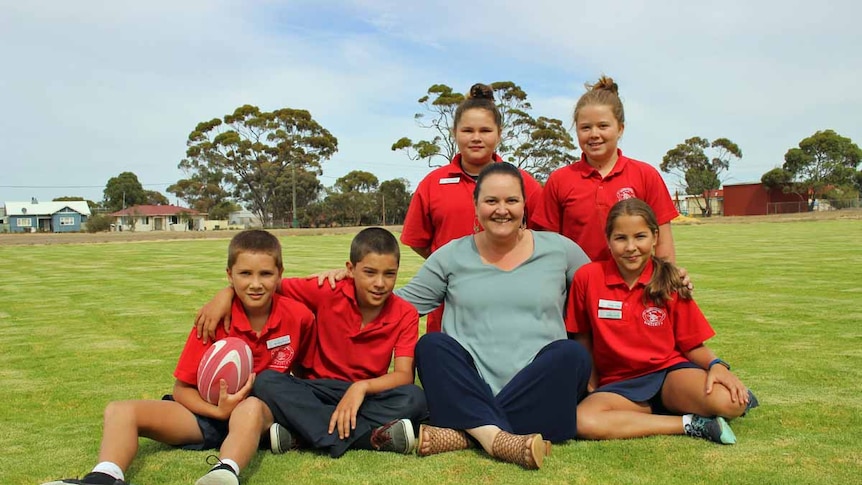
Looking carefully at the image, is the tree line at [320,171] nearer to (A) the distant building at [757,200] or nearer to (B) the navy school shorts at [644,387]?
(A) the distant building at [757,200]

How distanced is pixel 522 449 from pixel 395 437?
765mm

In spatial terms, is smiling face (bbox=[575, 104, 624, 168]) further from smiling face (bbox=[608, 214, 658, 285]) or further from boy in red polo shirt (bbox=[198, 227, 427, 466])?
boy in red polo shirt (bbox=[198, 227, 427, 466])

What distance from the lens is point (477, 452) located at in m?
3.88

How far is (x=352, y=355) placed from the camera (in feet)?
14.3

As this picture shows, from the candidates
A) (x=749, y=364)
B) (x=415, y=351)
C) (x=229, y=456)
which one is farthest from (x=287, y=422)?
(x=749, y=364)

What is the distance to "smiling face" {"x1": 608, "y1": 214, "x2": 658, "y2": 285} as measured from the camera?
421 cm

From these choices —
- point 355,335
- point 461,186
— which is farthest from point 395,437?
point 461,186

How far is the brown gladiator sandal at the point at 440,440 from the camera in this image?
3842 millimetres

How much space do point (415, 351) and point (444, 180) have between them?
1.59 meters

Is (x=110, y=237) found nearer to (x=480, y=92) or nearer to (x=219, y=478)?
(x=480, y=92)

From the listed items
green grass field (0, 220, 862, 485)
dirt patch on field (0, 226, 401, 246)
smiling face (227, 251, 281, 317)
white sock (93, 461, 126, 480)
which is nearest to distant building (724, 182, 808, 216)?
dirt patch on field (0, 226, 401, 246)

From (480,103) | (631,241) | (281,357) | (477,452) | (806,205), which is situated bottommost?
(477,452)

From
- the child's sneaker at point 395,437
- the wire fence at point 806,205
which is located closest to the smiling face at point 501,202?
the child's sneaker at point 395,437

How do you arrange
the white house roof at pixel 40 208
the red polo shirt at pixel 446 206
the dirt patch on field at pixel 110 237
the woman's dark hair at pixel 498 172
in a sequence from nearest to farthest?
the woman's dark hair at pixel 498 172 < the red polo shirt at pixel 446 206 < the dirt patch on field at pixel 110 237 < the white house roof at pixel 40 208
